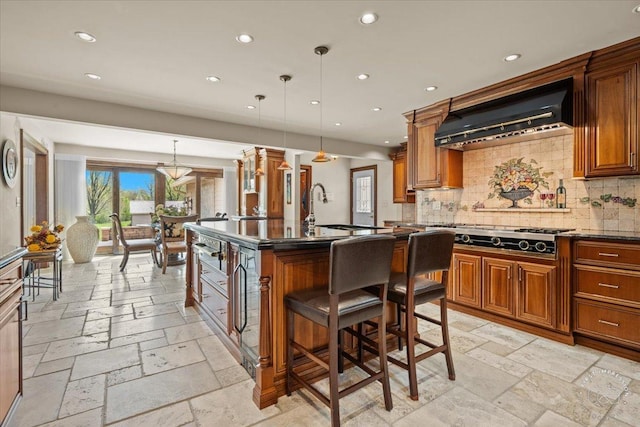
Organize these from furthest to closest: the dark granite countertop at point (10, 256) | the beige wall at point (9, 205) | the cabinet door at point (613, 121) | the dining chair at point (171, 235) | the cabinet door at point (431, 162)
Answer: the dining chair at point (171, 235) → the cabinet door at point (431, 162) → the beige wall at point (9, 205) → the cabinet door at point (613, 121) → the dark granite countertop at point (10, 256)

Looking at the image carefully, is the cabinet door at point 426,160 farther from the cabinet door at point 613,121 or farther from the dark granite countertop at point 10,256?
the dark granite countertop at point 10,256

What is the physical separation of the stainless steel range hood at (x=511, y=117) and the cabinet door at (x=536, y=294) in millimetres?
1341

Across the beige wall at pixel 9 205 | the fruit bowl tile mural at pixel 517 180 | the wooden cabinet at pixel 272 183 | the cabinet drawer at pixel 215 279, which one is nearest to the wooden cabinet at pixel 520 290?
the fruit bowl tile mural at pixel 517 180

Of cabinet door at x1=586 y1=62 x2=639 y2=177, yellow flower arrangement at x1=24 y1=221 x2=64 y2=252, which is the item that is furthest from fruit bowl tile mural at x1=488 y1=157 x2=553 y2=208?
yellow flower arrangement at x1=24 y1=221 x2=64 y2=252

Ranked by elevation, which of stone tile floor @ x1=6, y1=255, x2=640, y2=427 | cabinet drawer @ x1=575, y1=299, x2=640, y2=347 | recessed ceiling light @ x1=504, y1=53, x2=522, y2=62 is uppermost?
recessed ceiling light @ x1=504, y1=53, x2=522, y2=62

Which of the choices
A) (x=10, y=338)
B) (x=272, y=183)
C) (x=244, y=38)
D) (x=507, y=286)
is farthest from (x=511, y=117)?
(x=272, y=183)

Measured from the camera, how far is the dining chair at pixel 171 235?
16.7ft

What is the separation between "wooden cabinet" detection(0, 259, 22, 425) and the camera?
144cm

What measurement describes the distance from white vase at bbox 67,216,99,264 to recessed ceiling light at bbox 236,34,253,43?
5.46 meters

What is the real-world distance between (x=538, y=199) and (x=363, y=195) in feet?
16.0

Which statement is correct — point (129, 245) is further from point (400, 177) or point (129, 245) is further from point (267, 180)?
point (400, 177)

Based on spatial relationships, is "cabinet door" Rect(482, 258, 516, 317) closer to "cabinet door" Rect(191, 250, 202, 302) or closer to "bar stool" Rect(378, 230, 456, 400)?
"bar stool" Rect(378, 230, 456, 400)

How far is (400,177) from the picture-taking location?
7.02m

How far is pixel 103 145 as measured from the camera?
22.2 ft
